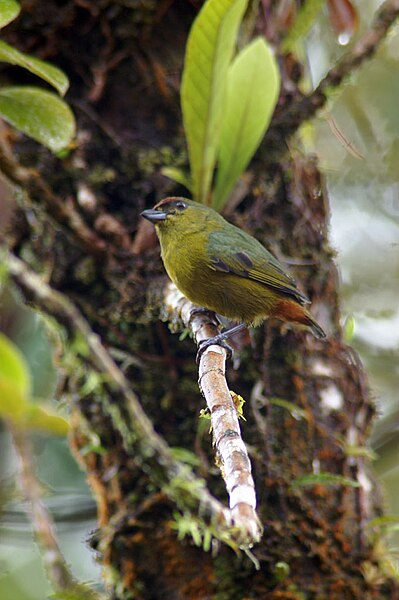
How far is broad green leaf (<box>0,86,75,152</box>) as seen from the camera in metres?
2.27

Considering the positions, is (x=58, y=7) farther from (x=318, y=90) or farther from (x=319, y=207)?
(x=319, y=207)

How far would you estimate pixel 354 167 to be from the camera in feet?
15.8

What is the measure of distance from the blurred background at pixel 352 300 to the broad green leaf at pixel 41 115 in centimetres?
123

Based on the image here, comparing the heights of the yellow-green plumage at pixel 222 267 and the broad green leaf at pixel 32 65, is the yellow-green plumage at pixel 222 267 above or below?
below

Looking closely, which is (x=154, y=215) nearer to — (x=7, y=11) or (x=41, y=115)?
(x=41, y=115)

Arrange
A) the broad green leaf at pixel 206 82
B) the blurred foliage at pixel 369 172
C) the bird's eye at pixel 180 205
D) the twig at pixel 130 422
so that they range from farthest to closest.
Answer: the blurred foliage at pixel 369 172, the bird's eye at pixel 180 205, the broad green leaf at pixel 206 82, the twig at pixel 130 422

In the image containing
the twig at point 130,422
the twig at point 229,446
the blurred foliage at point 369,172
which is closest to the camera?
the twig at point 229,446

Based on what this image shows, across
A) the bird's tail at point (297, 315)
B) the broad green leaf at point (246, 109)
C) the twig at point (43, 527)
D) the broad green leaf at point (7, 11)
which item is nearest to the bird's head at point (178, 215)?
the broad green leaf at point (246, 109)

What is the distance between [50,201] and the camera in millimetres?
2438

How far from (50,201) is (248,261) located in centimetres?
73

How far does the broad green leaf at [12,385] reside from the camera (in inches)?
53.9

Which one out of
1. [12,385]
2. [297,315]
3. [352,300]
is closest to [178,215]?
[297,315]

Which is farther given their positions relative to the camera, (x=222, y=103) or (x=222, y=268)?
(x=222, y=268)

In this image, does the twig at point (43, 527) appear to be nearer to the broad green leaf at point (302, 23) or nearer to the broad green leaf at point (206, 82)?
the broad green leaf at point (206, 82)
